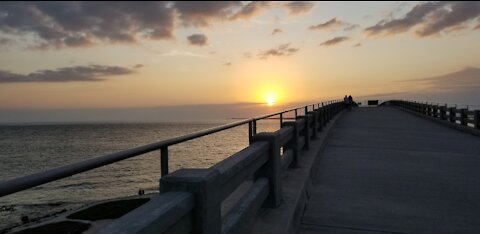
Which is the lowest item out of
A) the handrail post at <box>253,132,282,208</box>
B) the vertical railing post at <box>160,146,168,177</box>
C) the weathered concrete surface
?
the weathered concrete surface

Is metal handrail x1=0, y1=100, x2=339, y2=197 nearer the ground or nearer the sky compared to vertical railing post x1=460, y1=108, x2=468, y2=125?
nearer the sky

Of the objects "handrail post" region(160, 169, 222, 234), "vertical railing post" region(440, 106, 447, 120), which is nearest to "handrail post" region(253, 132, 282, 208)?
"handrail post" region(160, 169, 222, 234)

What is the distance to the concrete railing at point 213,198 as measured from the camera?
2.62 metres

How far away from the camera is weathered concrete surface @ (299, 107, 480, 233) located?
21.4ft

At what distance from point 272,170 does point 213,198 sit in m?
→ 2.73

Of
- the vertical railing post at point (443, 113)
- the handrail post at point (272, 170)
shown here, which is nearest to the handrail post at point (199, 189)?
the handrail post at point (272, 170)

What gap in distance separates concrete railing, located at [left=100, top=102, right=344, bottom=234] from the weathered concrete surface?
1046mm

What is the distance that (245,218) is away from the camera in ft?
15.6

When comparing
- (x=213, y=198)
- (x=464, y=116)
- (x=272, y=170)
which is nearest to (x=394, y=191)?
(x=272, y=170)

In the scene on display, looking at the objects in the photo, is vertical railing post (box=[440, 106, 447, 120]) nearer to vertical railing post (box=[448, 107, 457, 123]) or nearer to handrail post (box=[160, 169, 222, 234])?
vertical railing post (box=[448, 107, 457, 123])

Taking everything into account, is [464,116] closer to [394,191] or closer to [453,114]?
[453,114]

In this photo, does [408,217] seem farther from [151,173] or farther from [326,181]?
[151,173]

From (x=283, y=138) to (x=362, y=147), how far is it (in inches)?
294

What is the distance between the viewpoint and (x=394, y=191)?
336 inches
